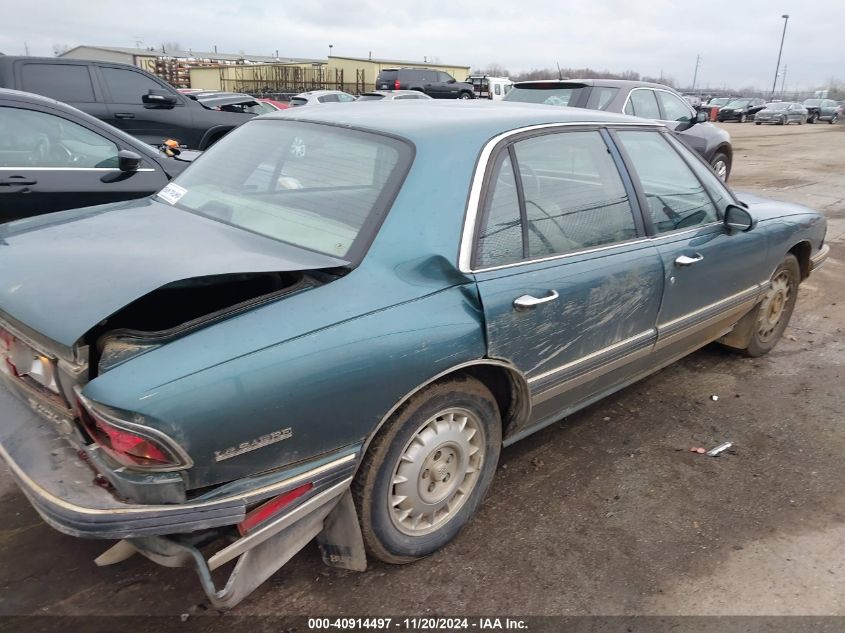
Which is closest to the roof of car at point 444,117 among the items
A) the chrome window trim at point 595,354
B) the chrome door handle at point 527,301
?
the chrome door handle at point 527,301

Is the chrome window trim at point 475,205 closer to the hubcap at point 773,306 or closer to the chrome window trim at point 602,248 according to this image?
the chrome window trim at point 602,248

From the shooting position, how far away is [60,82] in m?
8.09

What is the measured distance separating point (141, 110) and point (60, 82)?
100cm

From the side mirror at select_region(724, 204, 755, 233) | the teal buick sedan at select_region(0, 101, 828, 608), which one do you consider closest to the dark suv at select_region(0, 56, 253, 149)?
the teal buick sedan at select_region(0, 101, 828, 608)

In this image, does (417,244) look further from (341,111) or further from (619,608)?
(619,608)

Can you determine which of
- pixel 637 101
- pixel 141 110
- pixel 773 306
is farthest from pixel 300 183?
pixel 141 110

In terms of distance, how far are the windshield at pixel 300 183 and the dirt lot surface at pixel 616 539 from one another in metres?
1.30

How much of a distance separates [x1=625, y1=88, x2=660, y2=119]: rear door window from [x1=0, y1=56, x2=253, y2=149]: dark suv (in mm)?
5072

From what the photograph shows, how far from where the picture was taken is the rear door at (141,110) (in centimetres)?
852

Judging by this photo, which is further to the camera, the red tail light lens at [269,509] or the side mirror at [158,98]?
the side mirror at [158,98]

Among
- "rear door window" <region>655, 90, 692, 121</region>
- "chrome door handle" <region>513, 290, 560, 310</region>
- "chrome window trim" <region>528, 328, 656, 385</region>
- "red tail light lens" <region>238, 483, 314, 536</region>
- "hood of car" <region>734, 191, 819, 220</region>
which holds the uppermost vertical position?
"rear door window" <region>655, 90, 692, 121</region>

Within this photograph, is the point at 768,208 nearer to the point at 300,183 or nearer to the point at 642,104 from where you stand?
the point at 300,183

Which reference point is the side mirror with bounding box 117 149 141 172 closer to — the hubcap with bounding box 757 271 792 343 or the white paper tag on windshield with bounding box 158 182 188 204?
the white paper tag on windshield with bounding box 158 182 188 204

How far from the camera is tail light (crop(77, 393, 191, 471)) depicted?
1.74m
